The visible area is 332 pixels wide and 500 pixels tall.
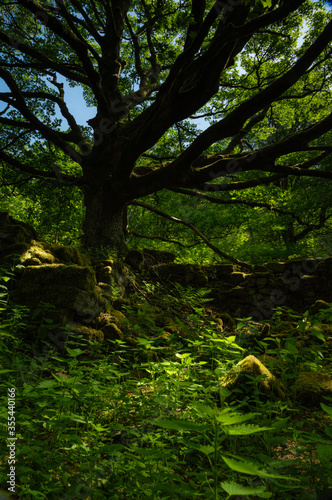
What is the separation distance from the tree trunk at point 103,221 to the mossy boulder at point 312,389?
4.92 meters

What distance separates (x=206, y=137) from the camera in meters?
4.75

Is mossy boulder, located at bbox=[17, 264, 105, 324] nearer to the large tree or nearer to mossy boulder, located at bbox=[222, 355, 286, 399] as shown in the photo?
mossy boulder, located at bbox=[222, 355, 286, 399]

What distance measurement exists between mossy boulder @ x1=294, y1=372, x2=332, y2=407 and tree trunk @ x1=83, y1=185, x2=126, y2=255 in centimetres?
492

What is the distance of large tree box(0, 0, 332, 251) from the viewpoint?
4035 mm

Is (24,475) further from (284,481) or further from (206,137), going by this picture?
(206,137)

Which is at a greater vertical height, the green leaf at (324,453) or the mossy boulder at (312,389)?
the green leaf at (324,453)

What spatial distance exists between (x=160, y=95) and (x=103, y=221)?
10.8 feet

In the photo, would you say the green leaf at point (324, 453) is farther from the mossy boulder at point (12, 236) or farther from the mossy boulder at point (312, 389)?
the mossy boulder at point (12, 236)

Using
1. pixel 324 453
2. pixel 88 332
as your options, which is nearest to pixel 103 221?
pixel 88 332

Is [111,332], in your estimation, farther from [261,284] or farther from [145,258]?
[261,284]

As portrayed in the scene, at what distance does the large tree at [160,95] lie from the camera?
13.2 feet

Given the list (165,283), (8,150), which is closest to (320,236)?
(165,283)

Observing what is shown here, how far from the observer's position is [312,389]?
2441mm

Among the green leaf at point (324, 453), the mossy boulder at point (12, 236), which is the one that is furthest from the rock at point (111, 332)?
the green leaf at point (324, 453)
